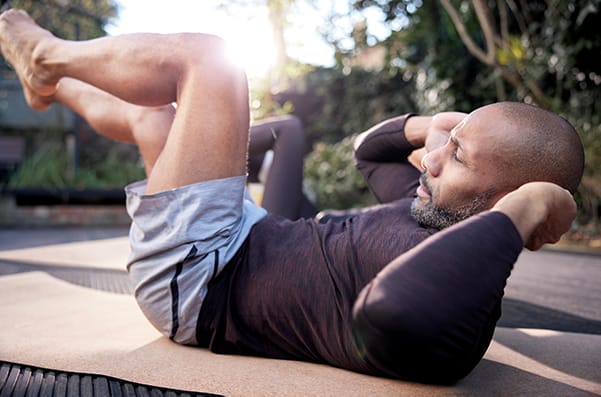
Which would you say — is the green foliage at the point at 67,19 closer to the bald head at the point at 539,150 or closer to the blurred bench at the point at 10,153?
the blurred bench at the point at 10,153

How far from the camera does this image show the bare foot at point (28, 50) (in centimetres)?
147

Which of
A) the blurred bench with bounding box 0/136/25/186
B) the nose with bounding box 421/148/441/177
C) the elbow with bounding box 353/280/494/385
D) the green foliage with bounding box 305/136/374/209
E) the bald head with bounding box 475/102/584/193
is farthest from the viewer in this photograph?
the blurred bench with bounding box 0/136/25/186

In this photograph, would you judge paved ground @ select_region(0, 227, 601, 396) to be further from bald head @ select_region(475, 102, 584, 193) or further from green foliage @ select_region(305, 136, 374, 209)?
green foliage @ select_region(305, 136, 374, 209)

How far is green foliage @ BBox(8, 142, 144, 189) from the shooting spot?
5.91 meters

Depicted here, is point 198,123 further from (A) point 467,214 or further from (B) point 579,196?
(B) point 579,196

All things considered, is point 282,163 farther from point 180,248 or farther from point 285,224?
point 180,248

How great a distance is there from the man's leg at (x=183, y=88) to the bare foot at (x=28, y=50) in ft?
0.38

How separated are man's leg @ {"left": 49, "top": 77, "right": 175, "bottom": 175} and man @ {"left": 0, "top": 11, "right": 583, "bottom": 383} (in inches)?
6.9

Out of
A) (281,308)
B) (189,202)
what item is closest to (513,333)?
(281,308)

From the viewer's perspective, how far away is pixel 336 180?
606 cm


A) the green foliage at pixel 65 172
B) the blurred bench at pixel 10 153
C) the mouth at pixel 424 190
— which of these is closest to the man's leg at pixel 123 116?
the mouth at pixel 424 190

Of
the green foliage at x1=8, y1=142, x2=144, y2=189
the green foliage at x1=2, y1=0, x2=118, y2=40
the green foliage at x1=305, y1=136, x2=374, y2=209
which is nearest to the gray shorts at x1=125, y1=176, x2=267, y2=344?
the green foliage at x1=305, y1=136, x2=374, y2=209

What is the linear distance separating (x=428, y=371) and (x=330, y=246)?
39cm

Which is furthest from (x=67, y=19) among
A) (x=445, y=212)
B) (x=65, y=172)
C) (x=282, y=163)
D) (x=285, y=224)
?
(x=445, y=212)
